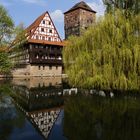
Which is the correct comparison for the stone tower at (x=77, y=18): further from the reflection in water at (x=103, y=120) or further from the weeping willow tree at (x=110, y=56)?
the reflection in water at (x=103, y=120)

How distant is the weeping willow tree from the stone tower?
54.9m

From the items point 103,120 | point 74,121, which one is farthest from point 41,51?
point 103,120

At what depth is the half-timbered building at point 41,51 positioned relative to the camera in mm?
58000

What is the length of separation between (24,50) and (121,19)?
42.8 metres

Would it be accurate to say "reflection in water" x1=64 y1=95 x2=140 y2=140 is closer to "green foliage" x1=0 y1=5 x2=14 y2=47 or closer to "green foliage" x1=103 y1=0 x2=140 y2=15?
"green foliage" x1=103 y1=0 x2=140 y2=15

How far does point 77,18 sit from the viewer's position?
7762 centimetres

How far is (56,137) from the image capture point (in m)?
10.5

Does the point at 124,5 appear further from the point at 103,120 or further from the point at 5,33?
the point at 5,33

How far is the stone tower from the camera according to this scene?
253 feet

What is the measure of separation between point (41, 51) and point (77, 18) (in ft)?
74.6

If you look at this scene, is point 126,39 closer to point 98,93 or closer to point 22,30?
point 98,93

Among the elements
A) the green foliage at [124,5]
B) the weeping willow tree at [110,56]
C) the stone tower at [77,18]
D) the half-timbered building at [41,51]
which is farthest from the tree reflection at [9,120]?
the stone tower at [77,18]

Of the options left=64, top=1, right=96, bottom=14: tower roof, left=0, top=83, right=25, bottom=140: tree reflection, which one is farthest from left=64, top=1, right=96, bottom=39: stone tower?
left=0, top=83, right=25, bottom=140: tree reflection

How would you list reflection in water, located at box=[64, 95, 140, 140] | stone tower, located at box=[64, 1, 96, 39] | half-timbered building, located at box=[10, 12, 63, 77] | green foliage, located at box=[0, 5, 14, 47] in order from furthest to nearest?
stone tower, located at box=[64, 1, 96, 39], half-timbered building, located at box=[10, 12, 63, 77], green foliage, located at box=[0, 5, 14, 47], reflection in water, located at box=[64, 95, 140, 140]
